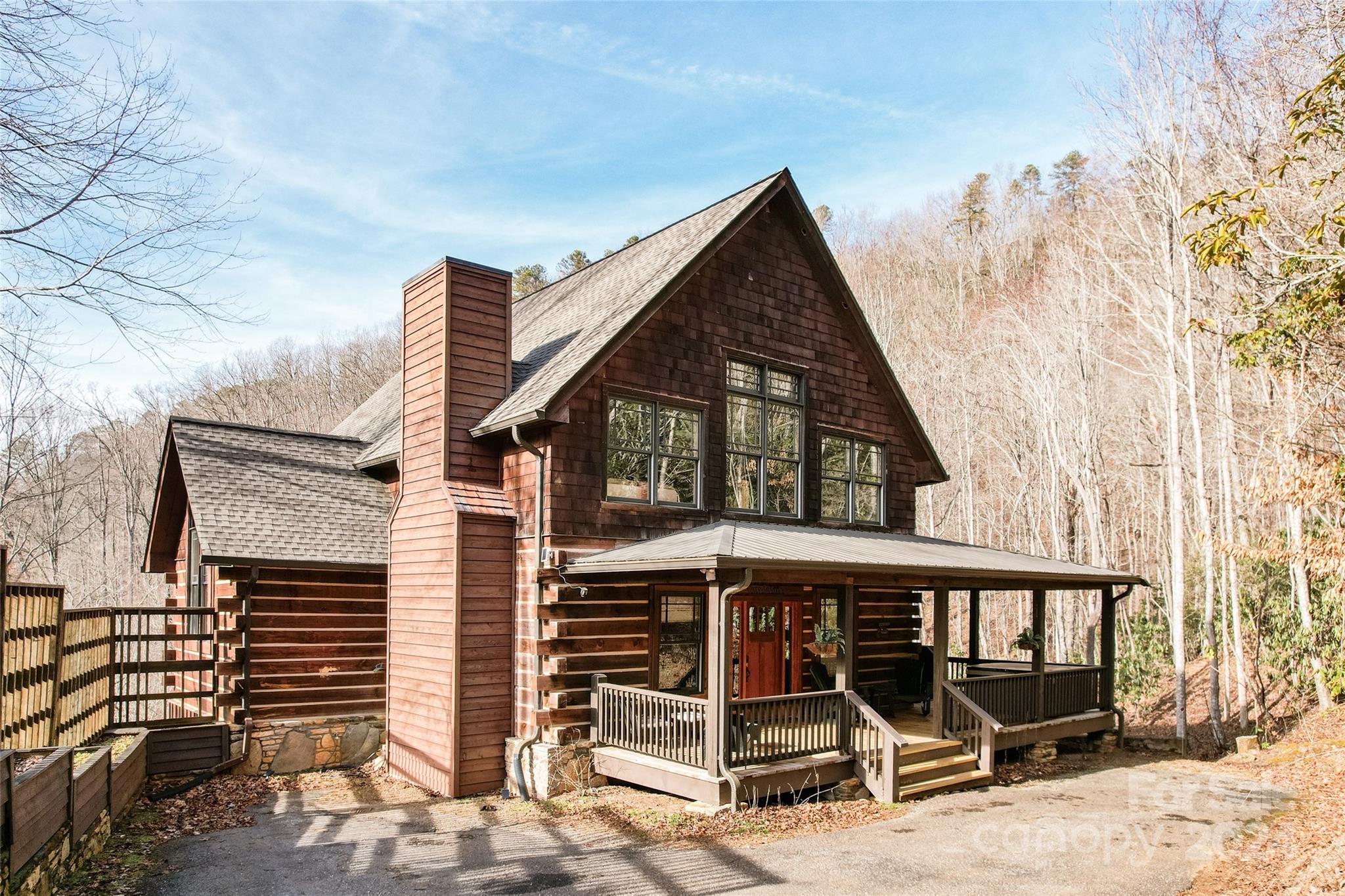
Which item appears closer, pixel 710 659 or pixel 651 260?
pixel 710 659

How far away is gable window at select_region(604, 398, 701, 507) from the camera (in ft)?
40.9

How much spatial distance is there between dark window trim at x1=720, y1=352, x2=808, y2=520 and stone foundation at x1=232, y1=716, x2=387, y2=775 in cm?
652

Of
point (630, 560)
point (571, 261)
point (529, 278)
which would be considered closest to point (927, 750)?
point (630, 560)

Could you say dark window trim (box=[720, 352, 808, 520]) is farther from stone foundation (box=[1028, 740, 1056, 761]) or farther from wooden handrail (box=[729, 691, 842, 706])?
stone foundation (box=[1028, 740, 1056, 761])

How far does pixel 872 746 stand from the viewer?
1130 cm

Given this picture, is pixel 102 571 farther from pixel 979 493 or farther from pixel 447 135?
pixel 979 493

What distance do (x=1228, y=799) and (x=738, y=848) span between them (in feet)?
22.0

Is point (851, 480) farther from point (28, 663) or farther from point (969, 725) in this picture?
point (28, 663)

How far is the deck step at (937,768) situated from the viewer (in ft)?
37.0

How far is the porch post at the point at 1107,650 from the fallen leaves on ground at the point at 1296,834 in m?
1.84

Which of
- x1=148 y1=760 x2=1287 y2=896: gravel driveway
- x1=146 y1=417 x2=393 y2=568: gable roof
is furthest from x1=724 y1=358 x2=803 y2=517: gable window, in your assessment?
x1=146 y1=417 x2=393 y2=568: gable roof

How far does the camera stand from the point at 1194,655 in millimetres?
21141

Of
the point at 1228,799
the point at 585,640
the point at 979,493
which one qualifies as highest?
the point at 979,493

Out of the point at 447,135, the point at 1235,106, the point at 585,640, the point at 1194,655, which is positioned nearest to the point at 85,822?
the point at 585,640
